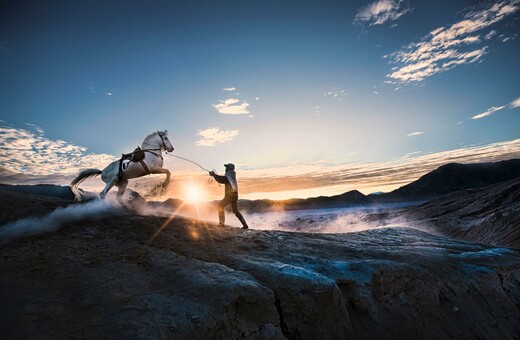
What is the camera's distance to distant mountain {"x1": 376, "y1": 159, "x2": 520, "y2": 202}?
297 feet

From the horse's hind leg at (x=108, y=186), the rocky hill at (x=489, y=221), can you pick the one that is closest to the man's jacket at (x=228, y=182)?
the horse's hind leg at (x=108, y=186)

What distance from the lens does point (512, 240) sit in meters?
11.7

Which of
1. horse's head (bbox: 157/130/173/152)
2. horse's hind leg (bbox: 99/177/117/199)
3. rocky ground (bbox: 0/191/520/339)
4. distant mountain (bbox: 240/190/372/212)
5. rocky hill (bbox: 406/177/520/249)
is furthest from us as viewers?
distant mountain (bbox: 240/190/372/212)

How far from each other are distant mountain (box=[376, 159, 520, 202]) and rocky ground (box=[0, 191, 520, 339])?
3733 inches

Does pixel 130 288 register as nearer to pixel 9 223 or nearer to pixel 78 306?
pixel 78 306

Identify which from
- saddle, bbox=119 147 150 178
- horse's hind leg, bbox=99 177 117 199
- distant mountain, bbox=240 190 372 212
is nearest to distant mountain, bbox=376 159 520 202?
distant mountain, bbox=240 190 372 212

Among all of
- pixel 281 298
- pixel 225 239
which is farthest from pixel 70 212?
pixel 281 298

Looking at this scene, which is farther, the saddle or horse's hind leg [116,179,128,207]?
horse's hind leg [116,179,128,207]

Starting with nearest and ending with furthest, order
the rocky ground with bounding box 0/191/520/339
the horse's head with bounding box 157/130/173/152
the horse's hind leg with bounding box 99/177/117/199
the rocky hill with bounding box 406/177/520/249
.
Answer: the rocky ground with bounding box 0/191/520/339 → the horse's hind leg with bounding box 99/177/117/199 → the horse's head with bounding box 157/130/173/152 → the rocky hill with bounding box 406/177/520/249

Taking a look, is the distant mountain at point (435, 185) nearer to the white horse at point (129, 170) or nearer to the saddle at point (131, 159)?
the white horse at point (129, 170)

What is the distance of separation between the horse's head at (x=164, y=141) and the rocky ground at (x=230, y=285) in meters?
2.90

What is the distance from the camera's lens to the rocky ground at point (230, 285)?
115 inches

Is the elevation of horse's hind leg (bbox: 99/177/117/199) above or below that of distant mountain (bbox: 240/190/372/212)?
above

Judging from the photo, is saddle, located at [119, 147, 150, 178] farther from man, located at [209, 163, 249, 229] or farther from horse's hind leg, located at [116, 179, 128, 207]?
man, located at [209, 163, 249, 229]
